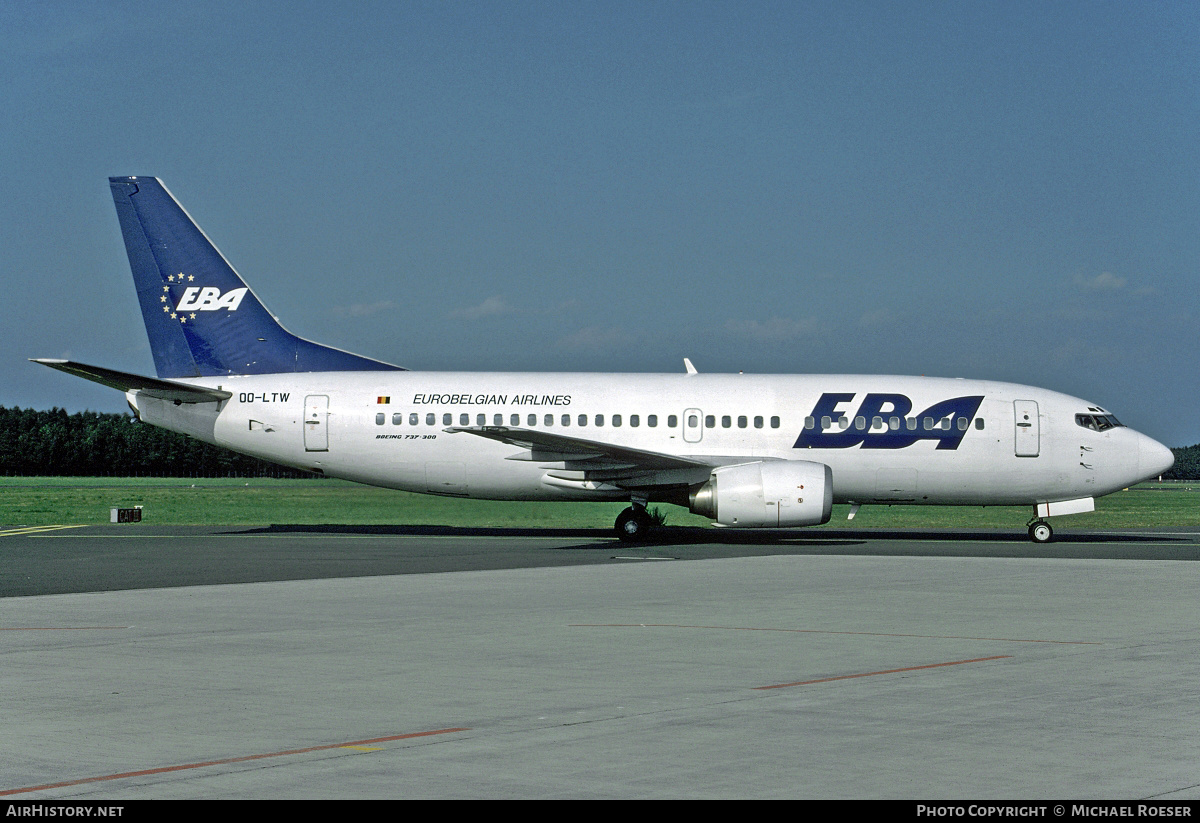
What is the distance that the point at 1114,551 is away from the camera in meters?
26.1

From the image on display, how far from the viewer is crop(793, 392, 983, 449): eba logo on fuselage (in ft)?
96.9

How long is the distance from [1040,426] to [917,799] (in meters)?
25.4

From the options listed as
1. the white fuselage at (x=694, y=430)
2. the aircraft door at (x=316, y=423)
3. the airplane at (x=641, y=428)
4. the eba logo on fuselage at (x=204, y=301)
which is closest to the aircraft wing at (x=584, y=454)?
the airplane at (x=641, y=428)

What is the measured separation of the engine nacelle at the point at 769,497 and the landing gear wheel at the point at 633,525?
243 cm

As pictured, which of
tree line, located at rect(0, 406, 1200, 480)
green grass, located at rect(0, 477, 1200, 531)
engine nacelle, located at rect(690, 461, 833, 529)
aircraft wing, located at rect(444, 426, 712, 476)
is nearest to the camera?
engine nacelle, located at rect(690, 461, 833, 529)

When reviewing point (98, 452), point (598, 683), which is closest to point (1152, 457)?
point (598, 683)

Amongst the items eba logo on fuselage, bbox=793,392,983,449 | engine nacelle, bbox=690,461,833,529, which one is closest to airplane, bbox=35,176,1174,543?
eba logo on fuselage, bbox=793,392,983,449

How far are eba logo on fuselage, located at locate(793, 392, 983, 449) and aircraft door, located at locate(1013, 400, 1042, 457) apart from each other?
1021 millimetres

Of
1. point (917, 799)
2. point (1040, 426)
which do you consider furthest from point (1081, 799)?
point (1040, 426)

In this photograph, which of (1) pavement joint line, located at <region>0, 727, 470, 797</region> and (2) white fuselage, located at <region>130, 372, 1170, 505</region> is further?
(2) white fuselage, located at <region>130, 372, 1170, 505</region>

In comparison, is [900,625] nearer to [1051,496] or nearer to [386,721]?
[386,721]

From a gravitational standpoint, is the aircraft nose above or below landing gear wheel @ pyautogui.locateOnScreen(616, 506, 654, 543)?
above

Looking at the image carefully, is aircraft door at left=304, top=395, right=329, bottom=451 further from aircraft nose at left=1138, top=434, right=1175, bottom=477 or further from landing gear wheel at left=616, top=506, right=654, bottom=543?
aircraft nose at left=1138, top=434, right=1175, bottom=477

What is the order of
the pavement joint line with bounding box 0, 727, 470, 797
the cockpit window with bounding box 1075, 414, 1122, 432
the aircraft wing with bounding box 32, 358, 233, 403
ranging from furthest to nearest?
the cockpit window with bounding box 1075, 414, 1122, 432 → the aircraft wing with bounding box 32, 358, 233, 403 → the pavement joint line with bounding box 0, 727, 470, 797
